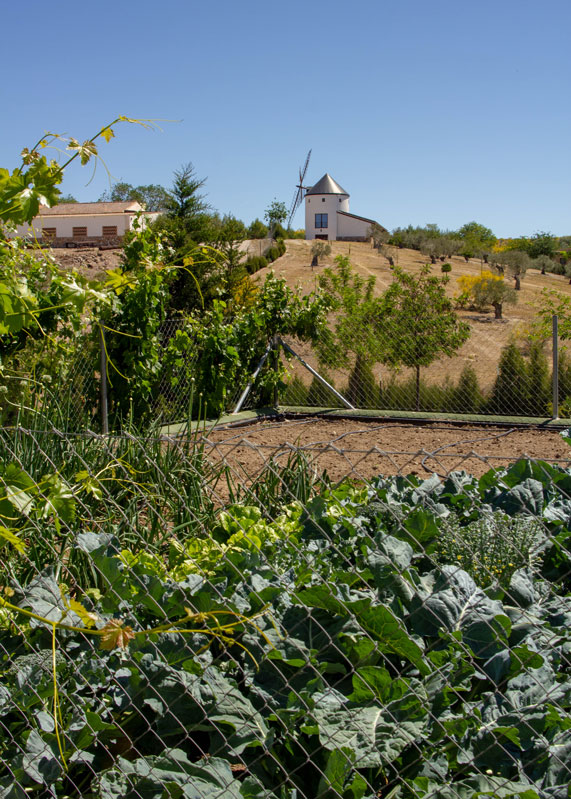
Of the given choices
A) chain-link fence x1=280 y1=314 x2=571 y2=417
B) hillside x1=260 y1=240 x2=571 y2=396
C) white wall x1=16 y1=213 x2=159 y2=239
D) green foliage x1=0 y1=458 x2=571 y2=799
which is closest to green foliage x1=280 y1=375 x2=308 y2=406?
chain-link fence x1=280 y1=314 x2=571 y2=417

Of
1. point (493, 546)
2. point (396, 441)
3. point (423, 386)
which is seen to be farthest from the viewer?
point (423, 386)

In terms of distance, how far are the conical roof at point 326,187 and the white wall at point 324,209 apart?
0.50 m

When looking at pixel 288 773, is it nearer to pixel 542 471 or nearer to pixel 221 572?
pixel 221 572

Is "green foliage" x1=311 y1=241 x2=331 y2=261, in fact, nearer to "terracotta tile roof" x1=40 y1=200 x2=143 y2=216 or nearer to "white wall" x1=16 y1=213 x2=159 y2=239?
"white wall" x1=16 y1=213 x2=159 y2=239

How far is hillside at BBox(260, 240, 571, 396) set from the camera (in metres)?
18.4

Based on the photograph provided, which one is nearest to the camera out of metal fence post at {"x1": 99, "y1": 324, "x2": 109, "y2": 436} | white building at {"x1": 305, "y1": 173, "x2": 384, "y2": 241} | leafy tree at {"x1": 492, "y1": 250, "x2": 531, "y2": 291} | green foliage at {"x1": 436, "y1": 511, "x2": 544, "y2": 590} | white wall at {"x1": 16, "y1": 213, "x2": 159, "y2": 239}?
green foliage at {"x1": 436, "y1": 511, "x2": 544, "y2": 590}

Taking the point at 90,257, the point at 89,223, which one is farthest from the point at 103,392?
the point at 89,223

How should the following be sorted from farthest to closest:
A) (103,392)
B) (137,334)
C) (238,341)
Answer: (238,341) < (137,334) < (103,392)

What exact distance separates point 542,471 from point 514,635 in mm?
1176

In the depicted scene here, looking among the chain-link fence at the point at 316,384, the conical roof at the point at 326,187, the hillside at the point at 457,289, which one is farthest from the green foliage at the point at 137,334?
the conical roof at the point at 326,187

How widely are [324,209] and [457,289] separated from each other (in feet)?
106

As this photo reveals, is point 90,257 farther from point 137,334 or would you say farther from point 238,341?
point 137,334

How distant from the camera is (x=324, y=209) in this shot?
2343 inches

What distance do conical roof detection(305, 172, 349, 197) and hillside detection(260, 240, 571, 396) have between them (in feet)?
39.6
